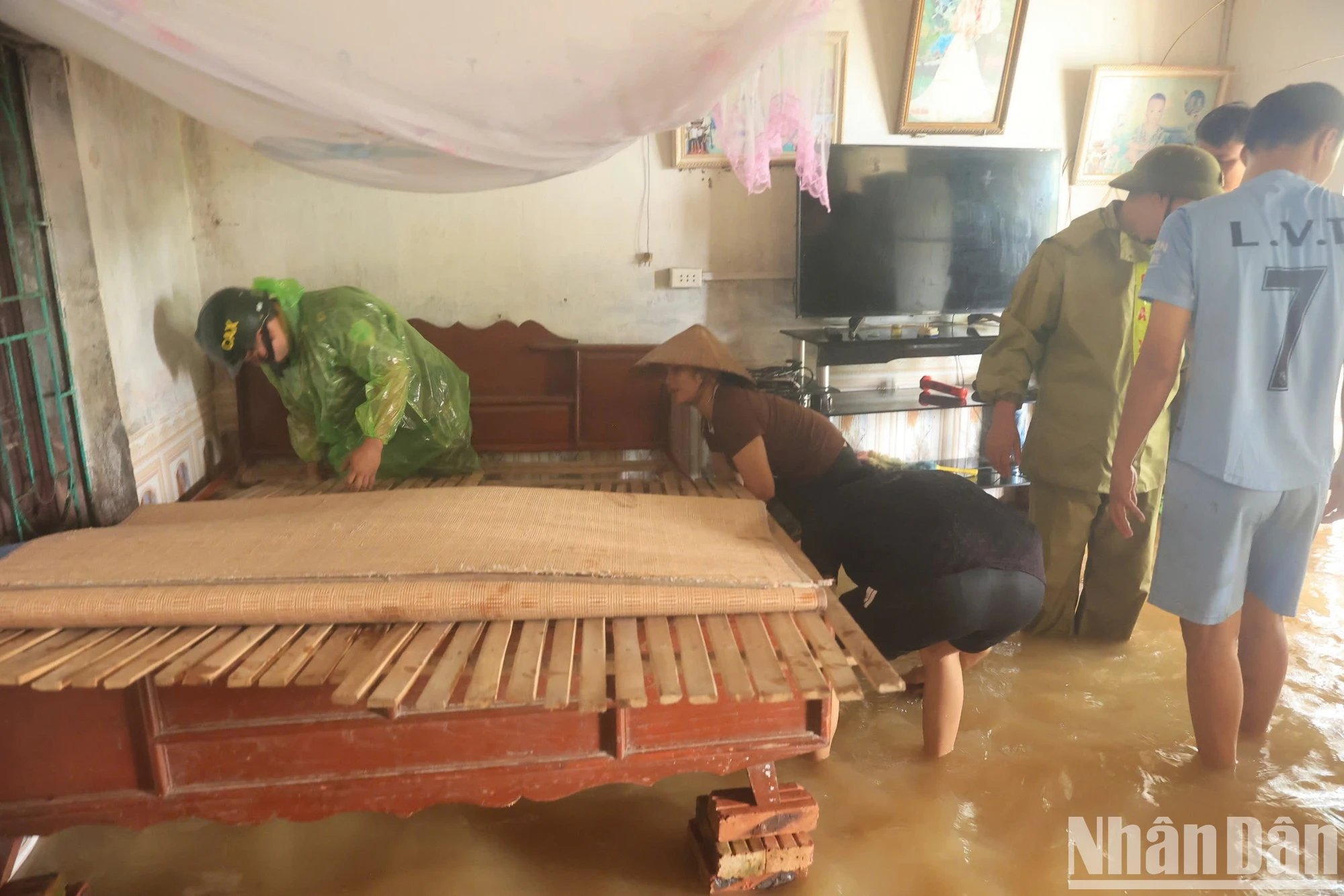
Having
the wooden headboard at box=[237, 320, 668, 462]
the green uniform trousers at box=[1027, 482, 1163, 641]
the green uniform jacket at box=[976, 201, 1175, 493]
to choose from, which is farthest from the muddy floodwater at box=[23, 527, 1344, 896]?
the wooden headboard at box=[237, 320, 668, 462]

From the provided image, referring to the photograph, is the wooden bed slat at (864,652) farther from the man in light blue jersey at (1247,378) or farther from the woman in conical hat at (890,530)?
the man in light blue jersey at (1247,378)

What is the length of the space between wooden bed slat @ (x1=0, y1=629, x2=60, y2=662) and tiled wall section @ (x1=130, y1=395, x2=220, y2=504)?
78cm

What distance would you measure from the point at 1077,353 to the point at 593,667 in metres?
1.73

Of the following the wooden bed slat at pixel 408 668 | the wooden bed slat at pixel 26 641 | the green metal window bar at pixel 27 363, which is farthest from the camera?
the green metal window bar at pixel 27 363

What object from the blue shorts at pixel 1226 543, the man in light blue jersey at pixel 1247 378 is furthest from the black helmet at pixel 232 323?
the blue shorts at pixel 1226 543

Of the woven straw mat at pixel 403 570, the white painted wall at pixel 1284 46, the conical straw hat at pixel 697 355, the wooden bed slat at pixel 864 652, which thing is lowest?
the wooden bed slat at pixel 864 652

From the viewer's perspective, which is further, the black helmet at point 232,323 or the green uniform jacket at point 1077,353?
the green uniform jacket at point 1077,353

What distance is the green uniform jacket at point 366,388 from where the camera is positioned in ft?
6.75

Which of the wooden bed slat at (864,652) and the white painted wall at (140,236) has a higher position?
the white painted wall at (140,236)

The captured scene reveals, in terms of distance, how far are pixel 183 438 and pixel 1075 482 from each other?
98.4 inches

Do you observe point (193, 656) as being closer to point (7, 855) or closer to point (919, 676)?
point (7, 855)

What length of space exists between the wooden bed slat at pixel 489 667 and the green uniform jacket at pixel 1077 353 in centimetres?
158

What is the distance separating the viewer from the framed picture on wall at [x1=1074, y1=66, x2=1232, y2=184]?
9.86ft

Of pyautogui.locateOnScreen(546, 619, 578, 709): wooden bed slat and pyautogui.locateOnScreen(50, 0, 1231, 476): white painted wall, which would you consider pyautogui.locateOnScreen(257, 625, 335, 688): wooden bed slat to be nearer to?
pyautogui.locateOnScreen(546, 619, 578, 709): wooden bed slat
